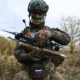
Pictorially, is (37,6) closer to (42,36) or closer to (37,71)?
(42,36)

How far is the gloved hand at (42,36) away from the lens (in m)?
3.83

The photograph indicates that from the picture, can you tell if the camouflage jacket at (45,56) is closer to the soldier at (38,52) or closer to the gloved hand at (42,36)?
the soldier at (38,52)

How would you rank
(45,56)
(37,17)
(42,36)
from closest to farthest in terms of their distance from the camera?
(42,36)
(45,56)
(37,17)

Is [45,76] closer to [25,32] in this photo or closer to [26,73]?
[26,73]

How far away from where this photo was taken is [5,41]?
14.9 metres

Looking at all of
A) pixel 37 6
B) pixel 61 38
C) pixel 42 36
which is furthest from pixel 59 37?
pixel 37 6

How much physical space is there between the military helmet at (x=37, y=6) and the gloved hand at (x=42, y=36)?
330 mm

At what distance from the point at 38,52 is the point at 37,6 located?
0.52 m

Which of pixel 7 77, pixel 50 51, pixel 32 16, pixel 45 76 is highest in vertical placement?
pixel 32 16

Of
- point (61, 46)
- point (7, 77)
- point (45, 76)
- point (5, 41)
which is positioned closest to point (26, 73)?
point (45, 76)

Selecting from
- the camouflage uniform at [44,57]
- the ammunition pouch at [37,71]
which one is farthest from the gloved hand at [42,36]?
the ammunition pouch at [37,71]

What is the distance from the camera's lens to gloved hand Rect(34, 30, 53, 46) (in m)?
3.83

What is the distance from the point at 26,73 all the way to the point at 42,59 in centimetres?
24

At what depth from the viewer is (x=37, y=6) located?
4.08 meters
